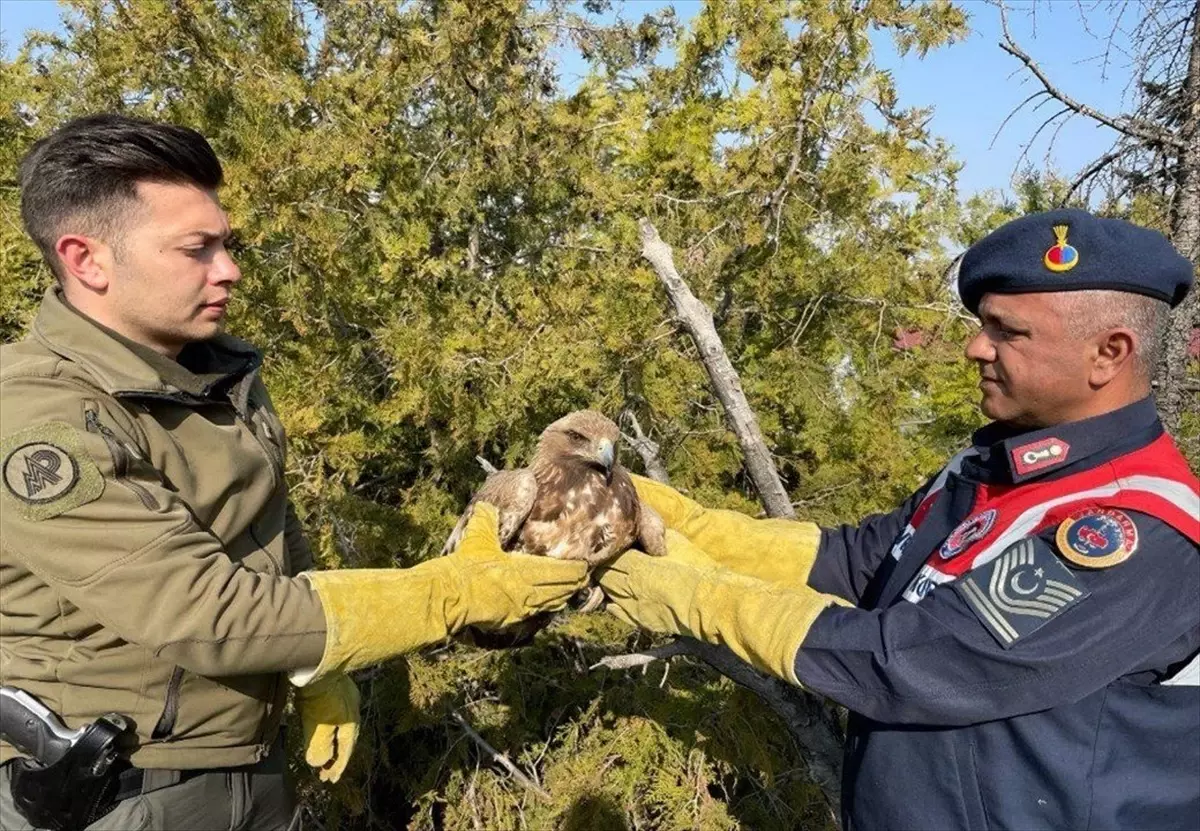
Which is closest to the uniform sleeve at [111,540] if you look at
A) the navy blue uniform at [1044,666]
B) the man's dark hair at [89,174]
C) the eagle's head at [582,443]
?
the man's dark hair at [89,174]

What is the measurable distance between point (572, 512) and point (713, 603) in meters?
0.90

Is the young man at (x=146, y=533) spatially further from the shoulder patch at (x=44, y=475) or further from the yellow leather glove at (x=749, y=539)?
the yellow leather glove at (x=749, y=539)

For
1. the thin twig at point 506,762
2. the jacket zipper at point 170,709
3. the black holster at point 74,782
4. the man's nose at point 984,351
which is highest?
the man's nose at point 984,351

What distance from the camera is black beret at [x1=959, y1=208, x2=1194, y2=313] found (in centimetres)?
196

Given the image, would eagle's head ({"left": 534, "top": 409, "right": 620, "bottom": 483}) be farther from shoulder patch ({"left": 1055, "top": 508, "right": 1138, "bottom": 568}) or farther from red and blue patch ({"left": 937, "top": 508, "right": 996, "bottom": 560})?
shoulder patch ({"left": 1055, "top": 508, "right": 1138, "bottom": 568})

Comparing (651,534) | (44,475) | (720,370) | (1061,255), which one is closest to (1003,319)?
(1061,255)

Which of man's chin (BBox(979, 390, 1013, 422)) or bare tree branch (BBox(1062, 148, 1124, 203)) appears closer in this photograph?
man's chin (BBox(979, 390, 1013, 422))

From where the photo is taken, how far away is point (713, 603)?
7.90 ft

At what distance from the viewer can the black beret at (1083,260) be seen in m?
1.96

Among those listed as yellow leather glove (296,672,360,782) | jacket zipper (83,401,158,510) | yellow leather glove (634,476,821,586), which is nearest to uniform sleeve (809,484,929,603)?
yellow leather glove (634,476,821,586)

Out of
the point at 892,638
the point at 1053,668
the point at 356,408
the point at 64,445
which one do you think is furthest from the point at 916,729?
the point at 356,408

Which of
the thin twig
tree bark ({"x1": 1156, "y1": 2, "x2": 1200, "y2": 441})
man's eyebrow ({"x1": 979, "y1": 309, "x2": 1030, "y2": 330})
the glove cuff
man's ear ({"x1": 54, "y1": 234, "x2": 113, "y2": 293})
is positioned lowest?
the thin twig

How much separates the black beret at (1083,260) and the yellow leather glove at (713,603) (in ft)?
3.13

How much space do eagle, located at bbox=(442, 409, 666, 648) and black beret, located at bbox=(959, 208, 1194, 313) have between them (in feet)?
5.06
